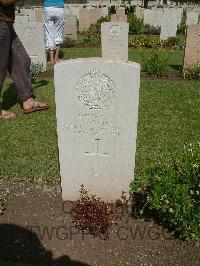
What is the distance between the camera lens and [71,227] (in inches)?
143

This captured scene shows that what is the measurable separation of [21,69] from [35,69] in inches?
122

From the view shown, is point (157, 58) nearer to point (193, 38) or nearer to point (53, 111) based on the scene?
point (193, 38)

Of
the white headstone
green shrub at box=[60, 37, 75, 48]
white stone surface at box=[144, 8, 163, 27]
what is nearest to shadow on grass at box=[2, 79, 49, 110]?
the white headstone

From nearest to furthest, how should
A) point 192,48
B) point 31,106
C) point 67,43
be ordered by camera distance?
point 31,106 < point 192,48 < point 67,43

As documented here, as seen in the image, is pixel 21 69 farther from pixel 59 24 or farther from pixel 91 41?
pixel 91 41

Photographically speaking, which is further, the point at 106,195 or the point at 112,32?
the point at 112,32

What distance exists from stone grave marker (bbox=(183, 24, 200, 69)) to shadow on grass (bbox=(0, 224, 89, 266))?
7.87 metres

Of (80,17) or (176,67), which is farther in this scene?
(80,17)

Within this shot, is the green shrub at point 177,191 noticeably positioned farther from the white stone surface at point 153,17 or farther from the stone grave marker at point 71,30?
the white stone surface at point 153,17

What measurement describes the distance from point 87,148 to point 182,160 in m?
0.92

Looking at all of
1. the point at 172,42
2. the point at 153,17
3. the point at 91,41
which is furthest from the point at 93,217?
the point at 153,17

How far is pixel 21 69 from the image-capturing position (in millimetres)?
6395

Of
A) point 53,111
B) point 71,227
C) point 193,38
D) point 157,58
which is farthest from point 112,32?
point 71,227

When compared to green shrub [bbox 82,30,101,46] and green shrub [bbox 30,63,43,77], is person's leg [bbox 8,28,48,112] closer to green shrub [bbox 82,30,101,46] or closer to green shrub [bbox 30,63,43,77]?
green shrub [bbox 30,63,43,77]
